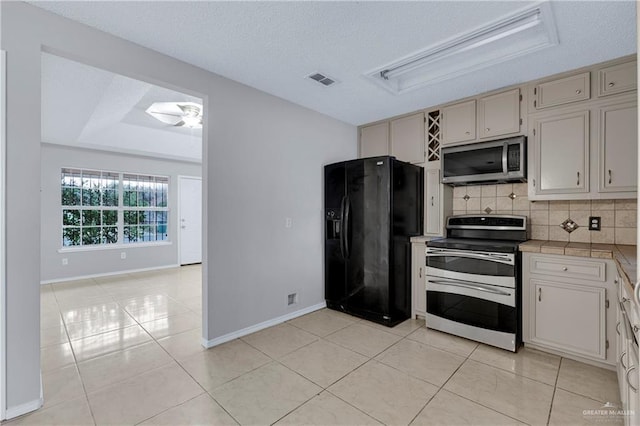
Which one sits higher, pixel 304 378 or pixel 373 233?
pixel 373 233

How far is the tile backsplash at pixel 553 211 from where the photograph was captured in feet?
8.14

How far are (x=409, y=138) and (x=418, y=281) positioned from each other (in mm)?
1669

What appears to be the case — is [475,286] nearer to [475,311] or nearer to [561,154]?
[475,311]

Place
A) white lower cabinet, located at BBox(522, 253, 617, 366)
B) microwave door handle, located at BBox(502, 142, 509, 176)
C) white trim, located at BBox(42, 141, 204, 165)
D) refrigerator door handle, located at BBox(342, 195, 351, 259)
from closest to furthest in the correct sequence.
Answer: white lower cabinet, located at BBox(522, 253, 617, 366) < microwave door handle, located at BBox(502, 142, 509, 176) < refrigerator door handle, located at BBox(342, 195, 351, 259) < white trim, located at BBox(42, 141, 204, 165)

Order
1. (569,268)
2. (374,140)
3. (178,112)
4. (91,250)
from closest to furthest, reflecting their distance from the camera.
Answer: (569,268), (178,112), (374,140), (91,250)

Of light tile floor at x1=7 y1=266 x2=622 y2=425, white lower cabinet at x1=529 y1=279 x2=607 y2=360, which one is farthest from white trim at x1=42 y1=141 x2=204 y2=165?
white lower cabinet at x1=529 y1=279 x2=607 y2=360

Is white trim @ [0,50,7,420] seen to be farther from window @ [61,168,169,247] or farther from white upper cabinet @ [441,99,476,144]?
window @ [61,168,169,247]

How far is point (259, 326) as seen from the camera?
119 inches

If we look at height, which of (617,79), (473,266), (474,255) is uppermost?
(617,79)

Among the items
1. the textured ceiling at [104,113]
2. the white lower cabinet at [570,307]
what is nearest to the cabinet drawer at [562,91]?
the white lower cabinet at [570,307]

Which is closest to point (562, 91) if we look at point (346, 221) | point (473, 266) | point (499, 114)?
point (499, 114)

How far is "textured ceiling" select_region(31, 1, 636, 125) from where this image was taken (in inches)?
71.6

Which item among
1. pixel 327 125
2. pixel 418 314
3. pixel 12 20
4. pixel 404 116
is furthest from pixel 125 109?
pixel 418 314

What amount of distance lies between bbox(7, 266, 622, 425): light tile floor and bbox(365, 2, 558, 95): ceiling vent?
238cm
